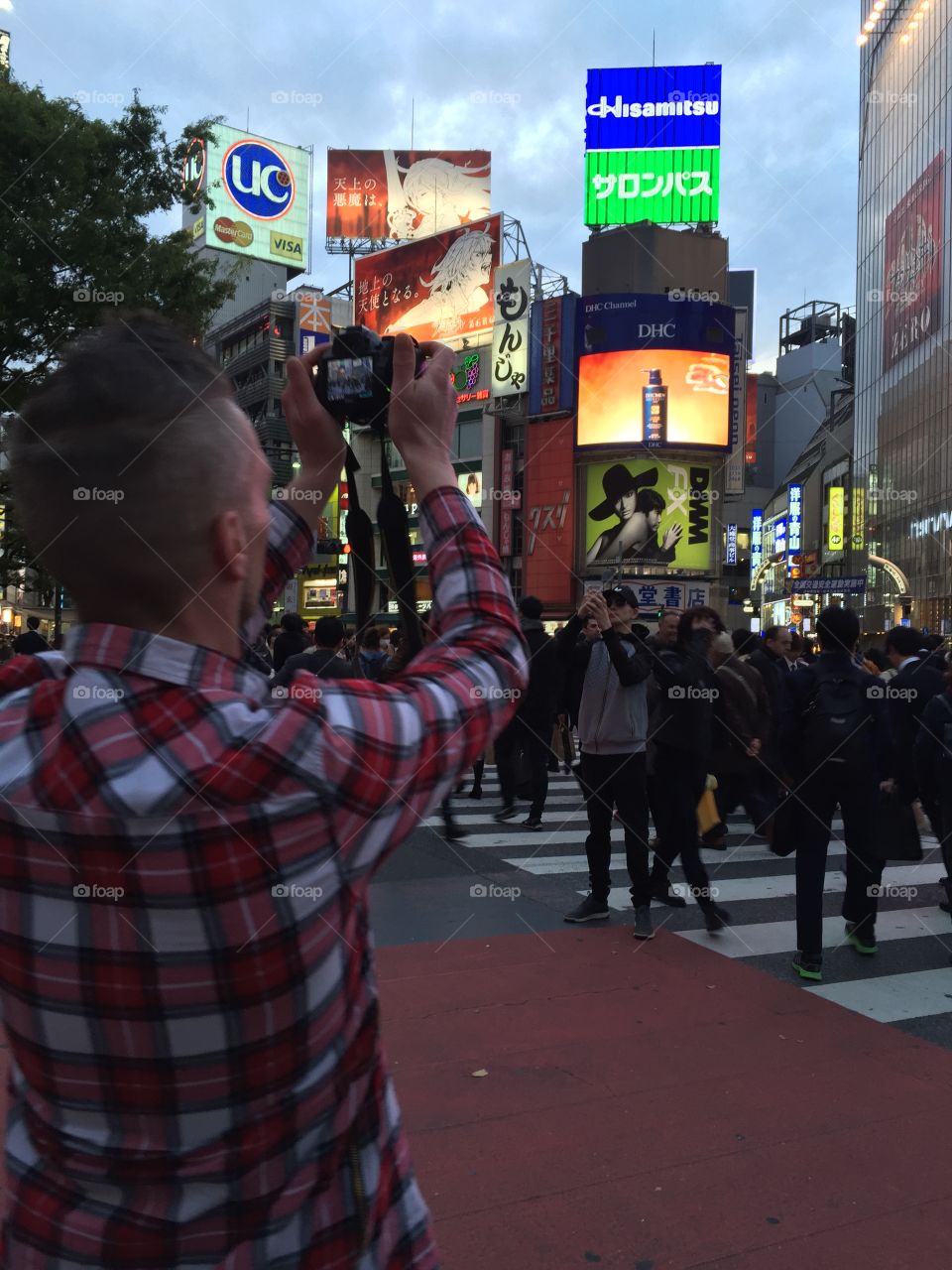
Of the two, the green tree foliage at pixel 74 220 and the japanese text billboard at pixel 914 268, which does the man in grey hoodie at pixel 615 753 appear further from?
the japanese text billboard at pixel 914 268

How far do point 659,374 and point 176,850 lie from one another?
3486 cm

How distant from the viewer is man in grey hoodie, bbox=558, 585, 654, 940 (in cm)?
628

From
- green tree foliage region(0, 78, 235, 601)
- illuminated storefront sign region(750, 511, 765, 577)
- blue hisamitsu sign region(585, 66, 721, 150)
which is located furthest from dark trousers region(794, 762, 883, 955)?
illuminated storefront sign region(750, 511, 765, 577)

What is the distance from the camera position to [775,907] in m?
6.98

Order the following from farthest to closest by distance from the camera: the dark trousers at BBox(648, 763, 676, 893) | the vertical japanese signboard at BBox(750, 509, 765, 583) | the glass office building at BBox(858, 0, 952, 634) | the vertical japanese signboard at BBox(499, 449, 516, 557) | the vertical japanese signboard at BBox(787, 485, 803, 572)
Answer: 1. the vertical japanese signboard at BBox(750, 509, 765, 583)
2. the vertical japanese signboard at BBox(787, 485, 803, 572)
3. the glass office building at BBox(858, 0, 952, 634)
4. the vertical japanese signboard at BBox(499, 449, 516, 557)
5. the dark trousers at BBox(648, 763, 676, 893)

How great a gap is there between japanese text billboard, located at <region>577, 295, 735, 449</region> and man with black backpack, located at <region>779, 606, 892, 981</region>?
94.9ft

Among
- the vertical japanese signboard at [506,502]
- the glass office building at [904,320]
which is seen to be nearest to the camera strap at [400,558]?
the vertical japanese signboard at [506,502]

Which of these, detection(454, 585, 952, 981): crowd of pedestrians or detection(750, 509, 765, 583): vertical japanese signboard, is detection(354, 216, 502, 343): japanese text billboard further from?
detection(750, 509, 765, 583): vertical japanese signboard

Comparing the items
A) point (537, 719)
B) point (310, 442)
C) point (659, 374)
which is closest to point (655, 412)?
point (659, 374)

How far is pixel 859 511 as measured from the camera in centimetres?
6178

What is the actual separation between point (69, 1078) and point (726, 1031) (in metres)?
4.27

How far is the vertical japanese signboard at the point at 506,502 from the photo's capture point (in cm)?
3762

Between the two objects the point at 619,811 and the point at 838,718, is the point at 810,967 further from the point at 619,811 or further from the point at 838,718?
the point at 619,811

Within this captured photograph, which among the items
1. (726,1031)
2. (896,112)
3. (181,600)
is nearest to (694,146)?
(896,112)
